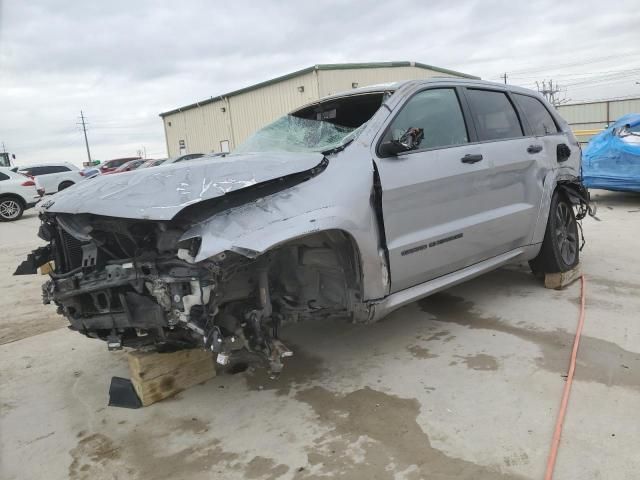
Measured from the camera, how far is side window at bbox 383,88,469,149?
Answer: 339 cm

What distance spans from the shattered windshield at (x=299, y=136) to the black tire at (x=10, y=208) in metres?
13.0

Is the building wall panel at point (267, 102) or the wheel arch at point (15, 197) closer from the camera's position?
the wheel arch at point (15, 197)

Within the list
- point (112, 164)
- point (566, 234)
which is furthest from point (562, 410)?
point (112, 164)

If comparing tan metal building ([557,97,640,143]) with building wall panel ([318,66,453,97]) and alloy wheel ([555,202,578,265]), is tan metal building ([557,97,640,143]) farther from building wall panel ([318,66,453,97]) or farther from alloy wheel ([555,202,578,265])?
alloy wheel ([555,202,578,265])

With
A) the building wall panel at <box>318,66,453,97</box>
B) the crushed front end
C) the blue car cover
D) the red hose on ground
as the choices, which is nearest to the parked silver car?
the crushed front end

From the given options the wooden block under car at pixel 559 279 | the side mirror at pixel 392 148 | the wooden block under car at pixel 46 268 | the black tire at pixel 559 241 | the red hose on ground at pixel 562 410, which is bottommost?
the red hose on ground at pixel 562 410

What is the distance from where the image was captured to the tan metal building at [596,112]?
21484 millimetres

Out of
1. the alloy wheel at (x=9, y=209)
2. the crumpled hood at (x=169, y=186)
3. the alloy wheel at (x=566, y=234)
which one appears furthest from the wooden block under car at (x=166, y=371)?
the alloy wheel at (x=9, y=209)

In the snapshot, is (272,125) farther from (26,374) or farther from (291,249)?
(26,374)

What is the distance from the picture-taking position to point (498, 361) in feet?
Answer: 10.9

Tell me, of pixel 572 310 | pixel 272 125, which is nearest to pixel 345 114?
pixel 272 125

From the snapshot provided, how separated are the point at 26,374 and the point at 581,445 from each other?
3618 millimetres

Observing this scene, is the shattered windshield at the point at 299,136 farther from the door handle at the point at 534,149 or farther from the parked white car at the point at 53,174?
the parked white car at the point at 53,174

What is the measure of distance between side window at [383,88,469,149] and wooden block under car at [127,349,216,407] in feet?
6.26
